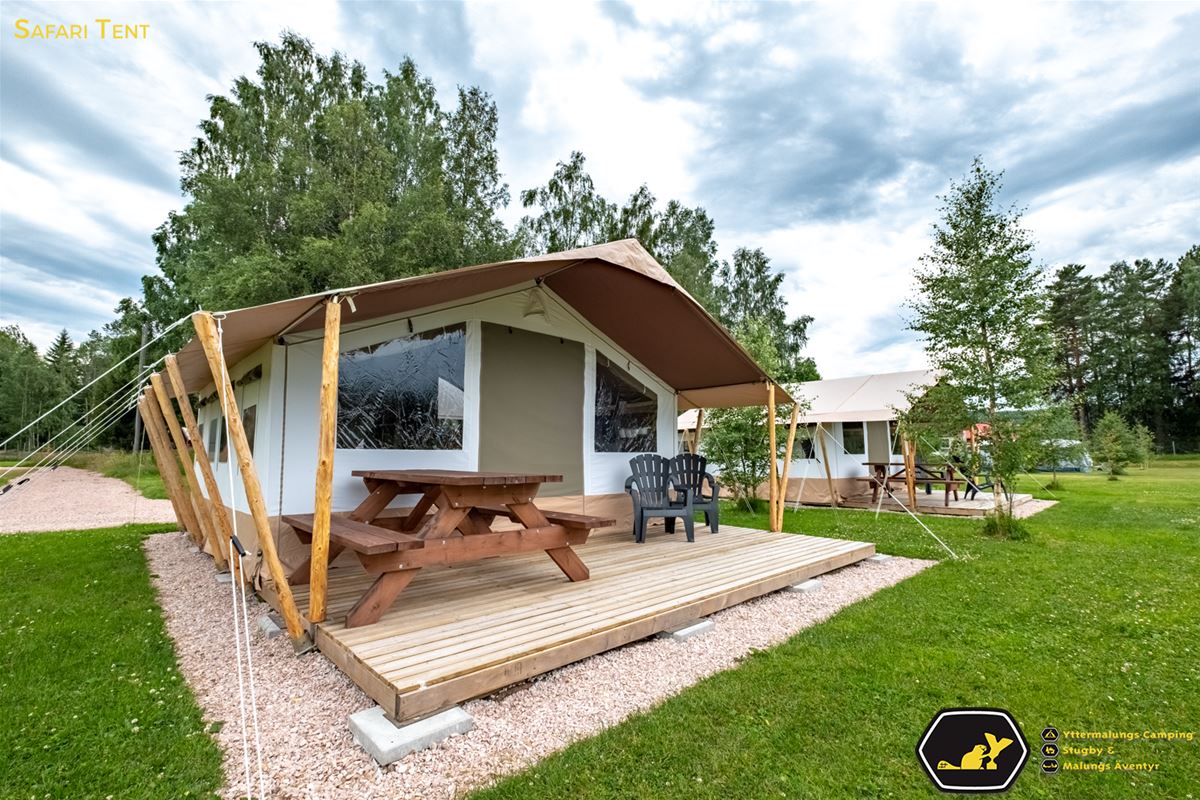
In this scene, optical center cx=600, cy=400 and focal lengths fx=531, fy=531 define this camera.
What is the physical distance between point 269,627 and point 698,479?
443cm

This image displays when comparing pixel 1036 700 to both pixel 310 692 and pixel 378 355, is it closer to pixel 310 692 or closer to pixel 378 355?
pixel 310 692

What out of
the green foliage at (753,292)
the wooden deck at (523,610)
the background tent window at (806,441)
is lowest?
the wooden deck at (523,610)

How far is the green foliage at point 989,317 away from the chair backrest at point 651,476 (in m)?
4.26

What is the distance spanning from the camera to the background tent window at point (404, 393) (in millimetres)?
4281

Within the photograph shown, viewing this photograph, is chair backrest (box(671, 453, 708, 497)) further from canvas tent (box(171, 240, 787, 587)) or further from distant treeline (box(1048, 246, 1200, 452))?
distant treeline (box(1048, 246, 1200, 452))

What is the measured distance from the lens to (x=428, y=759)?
2037mm

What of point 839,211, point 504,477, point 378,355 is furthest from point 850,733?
point 839,211

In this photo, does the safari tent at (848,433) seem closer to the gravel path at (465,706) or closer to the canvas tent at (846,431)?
the canvas tent at (846,431)

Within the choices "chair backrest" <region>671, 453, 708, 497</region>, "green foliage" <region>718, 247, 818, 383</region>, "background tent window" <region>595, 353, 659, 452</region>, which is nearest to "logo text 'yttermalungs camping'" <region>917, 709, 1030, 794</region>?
"chair backrest" <region>671, 453, 708, 497</region>

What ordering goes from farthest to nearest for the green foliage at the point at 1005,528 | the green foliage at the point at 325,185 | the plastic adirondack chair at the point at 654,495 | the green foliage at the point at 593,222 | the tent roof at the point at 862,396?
the green foliage at the point at 593,222 < the green foliage at the point at 325,185 < the tent roof at the point at 862,396 < the green foliage at the point at 1005,528 < the plastic adirondack chair at the point at 654,495

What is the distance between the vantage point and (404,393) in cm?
455

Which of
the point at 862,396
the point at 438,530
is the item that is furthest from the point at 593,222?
the point at 438,530

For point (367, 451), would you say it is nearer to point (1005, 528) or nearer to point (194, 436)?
point (194, 436)

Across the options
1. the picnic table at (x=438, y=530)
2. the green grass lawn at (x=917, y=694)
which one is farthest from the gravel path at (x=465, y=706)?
the picnic table at (x=438, y=530)
